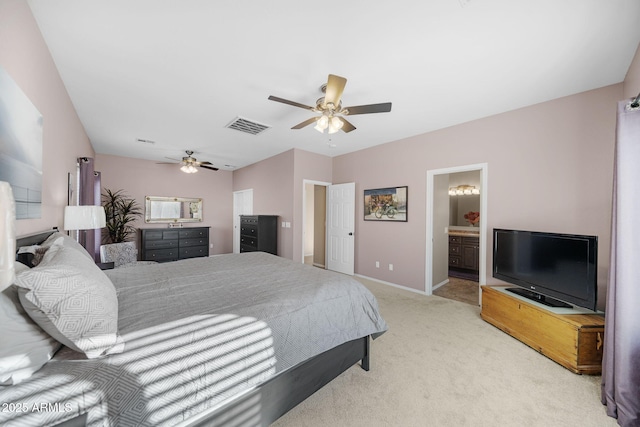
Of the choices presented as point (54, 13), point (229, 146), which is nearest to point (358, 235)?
point (229, 146)

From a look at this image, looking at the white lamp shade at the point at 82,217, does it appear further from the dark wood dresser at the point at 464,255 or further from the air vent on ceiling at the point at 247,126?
the dark wood dresser at the point at 464,255

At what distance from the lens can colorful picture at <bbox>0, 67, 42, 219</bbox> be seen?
46.6 inches

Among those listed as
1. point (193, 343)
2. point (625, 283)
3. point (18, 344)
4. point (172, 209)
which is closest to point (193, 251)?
point (172, 209)

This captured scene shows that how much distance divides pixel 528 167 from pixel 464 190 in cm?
296

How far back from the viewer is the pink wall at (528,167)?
8.11 feet

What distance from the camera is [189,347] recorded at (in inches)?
43.1

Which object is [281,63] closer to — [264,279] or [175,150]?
[264,279]

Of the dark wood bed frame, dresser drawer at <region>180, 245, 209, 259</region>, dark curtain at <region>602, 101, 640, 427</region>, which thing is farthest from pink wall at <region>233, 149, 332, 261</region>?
dark curtain at <region>602, 101, 640, 427</region>

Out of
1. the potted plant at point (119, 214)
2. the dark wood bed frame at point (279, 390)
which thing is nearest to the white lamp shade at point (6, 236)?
the dark wood bed frame at point (279, 390)

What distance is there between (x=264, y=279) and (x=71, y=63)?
2.63m

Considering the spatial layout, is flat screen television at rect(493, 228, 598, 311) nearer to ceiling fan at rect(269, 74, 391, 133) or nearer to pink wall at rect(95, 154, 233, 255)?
ceiling fan at rect(269, 74, 391, 133)

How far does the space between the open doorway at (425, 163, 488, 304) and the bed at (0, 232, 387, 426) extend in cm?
239

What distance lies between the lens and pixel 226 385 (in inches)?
45.1

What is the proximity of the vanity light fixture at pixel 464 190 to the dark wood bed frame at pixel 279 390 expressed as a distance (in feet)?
17.1
